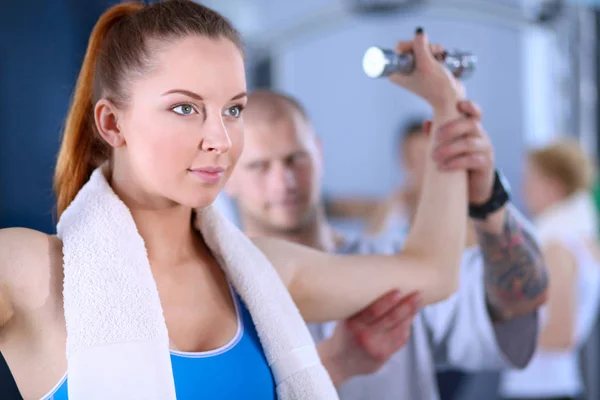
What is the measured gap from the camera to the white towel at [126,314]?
81 centimetres

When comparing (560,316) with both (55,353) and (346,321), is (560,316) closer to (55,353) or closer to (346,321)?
(346,321)

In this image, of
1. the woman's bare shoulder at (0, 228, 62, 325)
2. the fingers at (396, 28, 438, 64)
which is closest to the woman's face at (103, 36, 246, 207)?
the woman's bare shoulder at (0, 228, 62, 325)

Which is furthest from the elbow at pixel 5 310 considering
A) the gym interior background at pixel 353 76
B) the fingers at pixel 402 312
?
the fingers at pixel 402 312

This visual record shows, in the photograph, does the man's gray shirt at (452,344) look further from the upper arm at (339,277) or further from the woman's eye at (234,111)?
the woman's eye at (234,111)

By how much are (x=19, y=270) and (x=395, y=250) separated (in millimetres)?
872

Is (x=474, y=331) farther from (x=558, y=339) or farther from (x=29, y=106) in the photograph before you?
(x=558, y=339)

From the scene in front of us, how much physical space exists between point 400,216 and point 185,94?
2.11 m

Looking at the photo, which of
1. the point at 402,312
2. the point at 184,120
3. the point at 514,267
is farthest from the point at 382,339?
the point at 184,120

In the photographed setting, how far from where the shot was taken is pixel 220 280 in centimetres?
104

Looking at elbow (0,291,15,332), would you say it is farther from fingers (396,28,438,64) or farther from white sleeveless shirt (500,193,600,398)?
white sleeveless shirt (500,193,600,398)

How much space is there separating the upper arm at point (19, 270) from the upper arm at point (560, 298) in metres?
1.79

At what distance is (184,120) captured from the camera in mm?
862

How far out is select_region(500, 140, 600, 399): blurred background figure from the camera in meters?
2.37

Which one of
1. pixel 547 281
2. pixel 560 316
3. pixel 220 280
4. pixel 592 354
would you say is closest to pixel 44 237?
pixel 220 280
